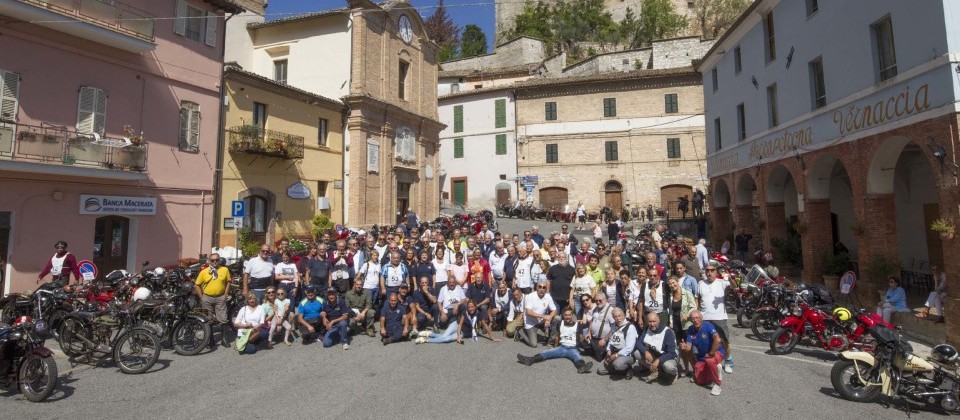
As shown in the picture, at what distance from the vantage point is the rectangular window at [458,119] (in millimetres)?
38844

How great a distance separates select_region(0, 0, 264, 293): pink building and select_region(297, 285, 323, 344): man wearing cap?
25.2 ft

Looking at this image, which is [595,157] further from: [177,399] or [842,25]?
[177,399]

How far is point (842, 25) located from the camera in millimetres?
12828

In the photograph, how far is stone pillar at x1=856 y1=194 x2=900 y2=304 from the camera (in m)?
11.9

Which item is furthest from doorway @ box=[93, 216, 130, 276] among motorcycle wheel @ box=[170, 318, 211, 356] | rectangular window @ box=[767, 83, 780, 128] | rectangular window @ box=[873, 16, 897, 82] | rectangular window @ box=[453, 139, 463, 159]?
rectangular window @ box=[453, 139, 463, 159]

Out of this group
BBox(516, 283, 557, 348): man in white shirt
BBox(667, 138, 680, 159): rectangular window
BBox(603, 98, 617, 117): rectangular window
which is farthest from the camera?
BBox(603, 98, 617, 117): rectangular window

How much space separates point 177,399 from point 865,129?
15653 mm

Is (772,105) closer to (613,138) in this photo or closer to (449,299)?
(449,299)

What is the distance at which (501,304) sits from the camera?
10.7 meters

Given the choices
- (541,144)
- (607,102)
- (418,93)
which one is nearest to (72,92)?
(418,93)

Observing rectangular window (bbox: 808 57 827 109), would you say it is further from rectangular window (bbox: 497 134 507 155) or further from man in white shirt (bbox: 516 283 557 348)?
rectangular window (bbox: 497 134 507 155)

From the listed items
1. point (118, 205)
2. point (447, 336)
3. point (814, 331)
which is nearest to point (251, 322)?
point (447, 336)

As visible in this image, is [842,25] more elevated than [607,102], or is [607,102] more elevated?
[607,102]

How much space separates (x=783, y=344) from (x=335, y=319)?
8.88 meters
